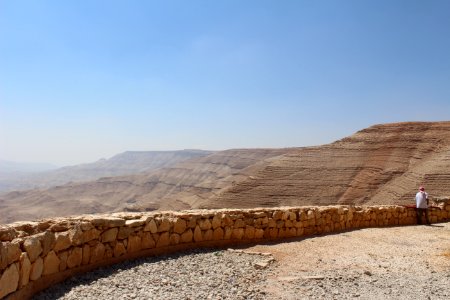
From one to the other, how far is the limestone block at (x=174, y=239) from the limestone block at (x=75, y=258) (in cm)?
203

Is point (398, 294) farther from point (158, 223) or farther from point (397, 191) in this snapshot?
point (397, 191)

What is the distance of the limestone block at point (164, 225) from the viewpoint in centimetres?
781

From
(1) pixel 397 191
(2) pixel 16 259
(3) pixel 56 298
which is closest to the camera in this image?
(2) pixel 16 259

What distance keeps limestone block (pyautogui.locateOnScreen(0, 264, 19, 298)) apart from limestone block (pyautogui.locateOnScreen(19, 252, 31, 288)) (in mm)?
89

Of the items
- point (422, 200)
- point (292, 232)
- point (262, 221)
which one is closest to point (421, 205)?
point (422, 200)

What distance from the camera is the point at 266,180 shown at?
2386 inches

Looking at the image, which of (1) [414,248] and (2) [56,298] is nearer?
(2) [56,298]

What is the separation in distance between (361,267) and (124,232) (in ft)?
14.7

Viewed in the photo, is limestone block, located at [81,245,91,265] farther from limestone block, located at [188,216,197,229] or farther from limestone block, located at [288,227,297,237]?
limestone block, located at [288,227,297,237]

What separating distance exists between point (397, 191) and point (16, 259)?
48024 mm

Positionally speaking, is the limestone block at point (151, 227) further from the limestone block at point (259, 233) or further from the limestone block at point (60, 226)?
the limestone block at point (259, 233)

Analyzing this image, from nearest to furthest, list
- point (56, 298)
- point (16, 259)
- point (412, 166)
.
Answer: point (16, 259)
point (56, 298)
point (412, 166)

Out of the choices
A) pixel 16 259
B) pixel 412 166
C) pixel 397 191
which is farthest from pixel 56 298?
pixel 412 166

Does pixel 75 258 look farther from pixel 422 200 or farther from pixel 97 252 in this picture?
pixel 422 200
